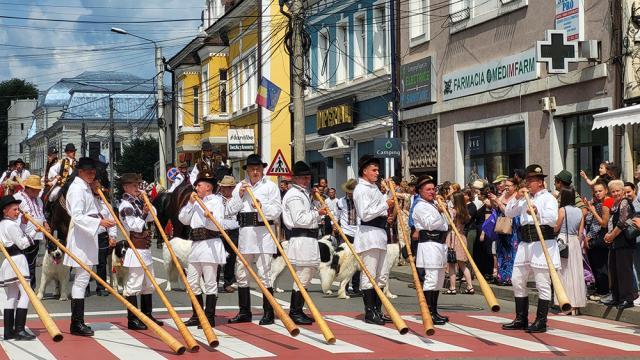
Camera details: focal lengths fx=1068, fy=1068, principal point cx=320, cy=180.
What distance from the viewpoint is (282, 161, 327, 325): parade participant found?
1272cm

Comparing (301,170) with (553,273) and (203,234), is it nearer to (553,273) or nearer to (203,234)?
(203,234)

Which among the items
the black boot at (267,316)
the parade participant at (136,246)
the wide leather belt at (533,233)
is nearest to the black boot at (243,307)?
the black boot at (267,316)

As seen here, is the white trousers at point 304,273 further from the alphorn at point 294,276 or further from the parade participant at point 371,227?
the parade participant at point 371,227

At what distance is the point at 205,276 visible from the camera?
12.4 metres

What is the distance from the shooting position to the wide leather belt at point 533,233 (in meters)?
11.9

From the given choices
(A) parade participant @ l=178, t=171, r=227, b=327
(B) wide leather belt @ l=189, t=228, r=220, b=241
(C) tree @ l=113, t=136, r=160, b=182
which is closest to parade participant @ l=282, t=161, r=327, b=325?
(A) parade participant @ l=178, t=171, r=227, b=327

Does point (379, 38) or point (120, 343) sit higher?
point (379, 38)

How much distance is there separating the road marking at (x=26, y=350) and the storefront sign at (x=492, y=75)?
13467mm

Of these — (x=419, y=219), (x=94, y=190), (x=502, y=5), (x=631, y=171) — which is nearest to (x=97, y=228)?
(x=94, y=190)

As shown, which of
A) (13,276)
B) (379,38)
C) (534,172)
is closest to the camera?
(13,276)

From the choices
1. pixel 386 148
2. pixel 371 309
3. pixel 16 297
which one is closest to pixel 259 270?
pixel 371 309

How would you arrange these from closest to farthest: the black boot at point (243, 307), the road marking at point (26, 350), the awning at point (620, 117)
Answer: the road marking at point (26, 350) < the black boot at point (243, 307) < the awning at point (620, 117)

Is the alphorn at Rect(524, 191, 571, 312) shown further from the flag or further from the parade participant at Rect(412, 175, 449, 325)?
the flag

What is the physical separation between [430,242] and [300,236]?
1.55 metres
